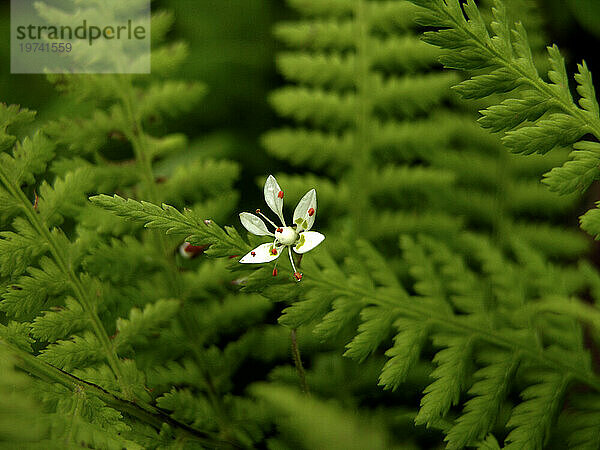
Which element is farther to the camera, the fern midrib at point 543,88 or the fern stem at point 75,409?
the fern midrib at point 543,88

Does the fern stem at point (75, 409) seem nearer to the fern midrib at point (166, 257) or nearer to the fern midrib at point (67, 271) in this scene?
the fern midrib at point (67, 271)

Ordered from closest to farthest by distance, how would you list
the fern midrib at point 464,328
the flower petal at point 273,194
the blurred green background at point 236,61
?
the fern midrib at point 464,328
the flower petal at point 273,194
the blurred green background at point 236,61

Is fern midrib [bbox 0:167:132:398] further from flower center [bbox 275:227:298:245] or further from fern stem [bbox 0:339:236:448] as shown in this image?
flower center [bbox 275:227:298:245]

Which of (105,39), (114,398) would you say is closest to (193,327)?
(114,398)

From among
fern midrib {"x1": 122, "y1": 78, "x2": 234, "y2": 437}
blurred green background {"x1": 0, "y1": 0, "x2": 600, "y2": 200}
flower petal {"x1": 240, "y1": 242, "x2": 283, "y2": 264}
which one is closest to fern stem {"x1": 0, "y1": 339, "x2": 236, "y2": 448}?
fern midrib {"x1": 122, "y1": 78, "x2": 234, "y2": 437}

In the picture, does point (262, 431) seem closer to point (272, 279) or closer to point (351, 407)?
point (351, 407)

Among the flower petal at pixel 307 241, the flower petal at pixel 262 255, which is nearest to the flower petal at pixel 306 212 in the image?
the flower petal at pixel 307 241
